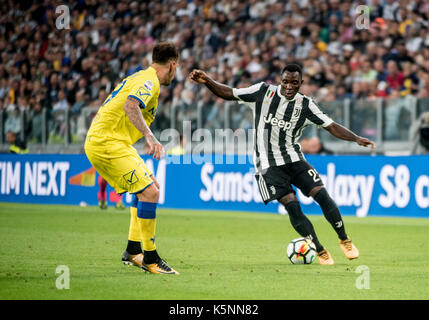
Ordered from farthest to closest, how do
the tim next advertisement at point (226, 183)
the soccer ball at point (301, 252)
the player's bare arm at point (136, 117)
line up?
the tim next advertisement at point (226, 183)
the soccer ball at point (301, 252)
the player's bare arm at point (136, 117)

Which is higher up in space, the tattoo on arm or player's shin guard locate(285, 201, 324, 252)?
the tattoo on arm

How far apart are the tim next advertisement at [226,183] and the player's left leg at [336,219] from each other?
5.78 metres

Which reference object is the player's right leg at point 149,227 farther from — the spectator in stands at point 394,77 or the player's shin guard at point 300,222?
the spectator in stands at point 394,77

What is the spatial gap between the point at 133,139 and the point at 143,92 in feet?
2.33

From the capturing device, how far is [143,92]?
7484 millimetres

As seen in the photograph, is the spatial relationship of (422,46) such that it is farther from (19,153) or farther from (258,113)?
(19,153)

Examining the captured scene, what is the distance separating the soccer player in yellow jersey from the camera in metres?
7.59

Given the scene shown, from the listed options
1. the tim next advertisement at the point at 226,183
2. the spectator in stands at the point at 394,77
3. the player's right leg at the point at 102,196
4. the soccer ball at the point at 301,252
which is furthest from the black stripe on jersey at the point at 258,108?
the player's right leg at the point at 102,196

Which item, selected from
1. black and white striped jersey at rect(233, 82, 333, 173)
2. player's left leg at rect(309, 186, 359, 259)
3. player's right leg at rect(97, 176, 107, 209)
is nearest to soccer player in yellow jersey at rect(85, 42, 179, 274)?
black and white striped jersey at rect(233, 82, 333, 173)

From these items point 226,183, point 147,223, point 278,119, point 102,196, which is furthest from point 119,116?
point 102,196

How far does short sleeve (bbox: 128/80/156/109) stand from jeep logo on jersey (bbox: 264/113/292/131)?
1.85m

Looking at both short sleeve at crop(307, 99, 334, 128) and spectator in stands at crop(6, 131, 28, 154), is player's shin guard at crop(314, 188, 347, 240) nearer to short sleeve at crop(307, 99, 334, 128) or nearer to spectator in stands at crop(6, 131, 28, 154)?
short sleeve at crop(307, 99, 334, 128)

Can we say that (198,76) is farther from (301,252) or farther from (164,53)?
(301,252)

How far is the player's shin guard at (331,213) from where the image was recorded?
8.61 metres
